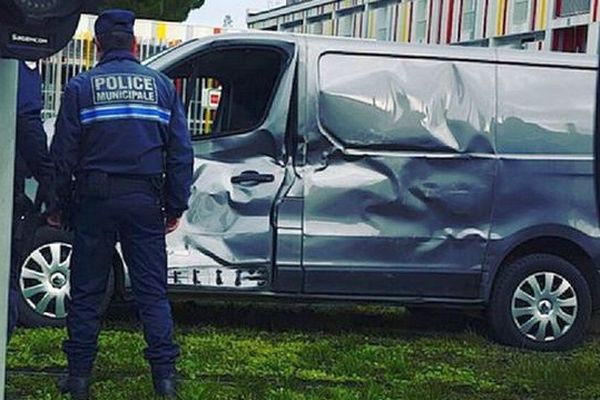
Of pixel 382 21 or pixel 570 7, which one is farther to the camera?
pixel 382 21

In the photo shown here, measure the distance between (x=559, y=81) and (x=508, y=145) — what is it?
58 centimetres

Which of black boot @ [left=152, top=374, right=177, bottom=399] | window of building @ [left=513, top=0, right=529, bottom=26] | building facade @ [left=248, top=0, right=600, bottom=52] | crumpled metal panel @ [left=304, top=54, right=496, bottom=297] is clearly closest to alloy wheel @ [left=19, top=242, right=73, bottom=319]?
crumpled metal panel @ [left=304, top=54, right=496, bottom=297]

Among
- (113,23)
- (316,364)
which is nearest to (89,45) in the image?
(316,364)

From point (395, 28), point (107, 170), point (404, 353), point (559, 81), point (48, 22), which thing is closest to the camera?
point (48, 22)

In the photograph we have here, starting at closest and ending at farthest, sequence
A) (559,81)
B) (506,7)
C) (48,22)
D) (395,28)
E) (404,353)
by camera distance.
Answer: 1. (48,22)
2. (404,353)
3. (559,81)
4. (506,7)
5. (395,28)

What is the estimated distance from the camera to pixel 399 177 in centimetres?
807

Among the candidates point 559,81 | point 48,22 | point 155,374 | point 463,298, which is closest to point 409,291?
point 463,298

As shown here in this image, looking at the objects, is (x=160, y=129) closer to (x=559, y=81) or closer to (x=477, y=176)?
(x=477, y=176)

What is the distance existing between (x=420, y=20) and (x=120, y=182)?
41242mm

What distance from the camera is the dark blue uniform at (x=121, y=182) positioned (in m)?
5.73

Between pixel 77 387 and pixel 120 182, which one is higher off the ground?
pixel 120 182

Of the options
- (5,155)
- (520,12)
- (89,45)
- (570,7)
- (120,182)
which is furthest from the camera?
(520,12)

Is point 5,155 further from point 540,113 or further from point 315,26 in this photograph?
point 315,26

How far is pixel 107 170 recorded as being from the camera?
5719 millimetres
